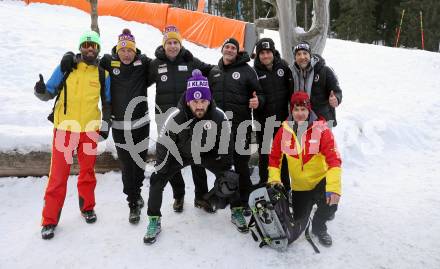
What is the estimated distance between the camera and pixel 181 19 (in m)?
17.0

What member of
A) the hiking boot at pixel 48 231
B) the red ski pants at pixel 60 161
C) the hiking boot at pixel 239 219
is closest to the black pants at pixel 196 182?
the hiking boot at pixel 239 219

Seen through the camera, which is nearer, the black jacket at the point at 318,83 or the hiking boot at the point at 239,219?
the hiking boot at the point at 239,219

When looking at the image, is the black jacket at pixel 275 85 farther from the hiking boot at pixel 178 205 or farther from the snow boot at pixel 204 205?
the hiking boot at pixel 178 205

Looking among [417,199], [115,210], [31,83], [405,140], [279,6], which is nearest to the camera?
[115,210]

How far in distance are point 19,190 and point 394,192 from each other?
5.53 meters

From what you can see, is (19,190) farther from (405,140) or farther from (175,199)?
(405,140)

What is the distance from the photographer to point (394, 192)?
17.7ft

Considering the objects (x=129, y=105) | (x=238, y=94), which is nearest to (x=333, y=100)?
(x=238, y=94)

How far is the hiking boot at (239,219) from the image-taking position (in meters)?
4.27

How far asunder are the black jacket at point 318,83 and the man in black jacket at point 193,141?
115 cm

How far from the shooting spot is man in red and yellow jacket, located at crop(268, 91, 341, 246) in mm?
3963

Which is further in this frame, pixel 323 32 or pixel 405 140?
pixel 405 140

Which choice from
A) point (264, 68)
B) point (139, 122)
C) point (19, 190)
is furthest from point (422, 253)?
point (19, 190)

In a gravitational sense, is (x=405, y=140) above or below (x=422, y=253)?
above
